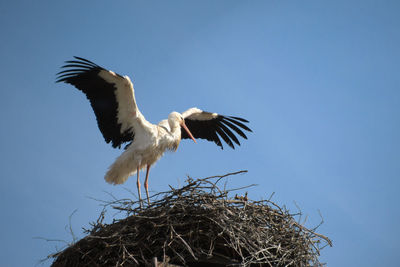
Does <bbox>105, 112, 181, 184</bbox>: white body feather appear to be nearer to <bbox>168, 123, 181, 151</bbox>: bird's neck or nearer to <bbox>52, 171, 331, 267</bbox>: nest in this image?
<bbox>168, 123, 181, 151</bbox>: bird's neck

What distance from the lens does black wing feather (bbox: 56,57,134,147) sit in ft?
19.4

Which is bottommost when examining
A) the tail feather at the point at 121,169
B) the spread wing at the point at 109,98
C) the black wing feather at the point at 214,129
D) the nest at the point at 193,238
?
the nest at the point at 193,238

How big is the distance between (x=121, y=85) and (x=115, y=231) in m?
2.49

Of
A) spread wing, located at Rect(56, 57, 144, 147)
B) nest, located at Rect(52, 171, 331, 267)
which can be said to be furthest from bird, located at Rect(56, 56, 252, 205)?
nest, located at Rect(52, 171, 331, 267)

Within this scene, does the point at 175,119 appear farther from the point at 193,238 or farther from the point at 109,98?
Answer: the point at 193,238

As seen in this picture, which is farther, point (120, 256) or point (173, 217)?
point (173, 217)

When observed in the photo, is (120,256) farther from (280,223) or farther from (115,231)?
(280,223)

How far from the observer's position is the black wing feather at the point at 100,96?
19.4 ft

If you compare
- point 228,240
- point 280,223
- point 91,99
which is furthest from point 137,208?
point 91,99

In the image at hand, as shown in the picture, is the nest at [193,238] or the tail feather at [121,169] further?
the tail feather at [121,169]

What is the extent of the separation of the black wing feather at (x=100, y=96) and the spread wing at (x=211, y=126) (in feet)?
4.10

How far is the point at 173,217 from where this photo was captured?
13.1ft

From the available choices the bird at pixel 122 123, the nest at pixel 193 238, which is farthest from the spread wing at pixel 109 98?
the nest at pixel 193 238

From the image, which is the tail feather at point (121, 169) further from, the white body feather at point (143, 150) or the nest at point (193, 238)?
the nest at point (193, 238)
